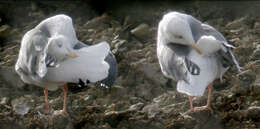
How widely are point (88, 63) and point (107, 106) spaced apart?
1.32ft

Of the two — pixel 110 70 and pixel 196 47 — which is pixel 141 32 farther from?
pixel 196 47

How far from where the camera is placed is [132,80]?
3.06m

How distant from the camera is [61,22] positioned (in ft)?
9.09

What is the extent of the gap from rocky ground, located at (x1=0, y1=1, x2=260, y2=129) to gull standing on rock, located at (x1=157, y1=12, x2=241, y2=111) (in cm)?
16

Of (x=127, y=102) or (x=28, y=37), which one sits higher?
(x=28, y=37)

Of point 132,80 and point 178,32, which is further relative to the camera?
point 132,80

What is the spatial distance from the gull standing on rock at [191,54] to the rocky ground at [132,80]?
0.16 meters

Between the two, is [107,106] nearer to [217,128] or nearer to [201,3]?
[217,128]

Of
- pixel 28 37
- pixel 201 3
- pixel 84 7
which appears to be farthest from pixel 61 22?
pixel 201 3

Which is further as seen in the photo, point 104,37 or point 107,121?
point 104,37

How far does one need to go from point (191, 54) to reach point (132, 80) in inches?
22.5

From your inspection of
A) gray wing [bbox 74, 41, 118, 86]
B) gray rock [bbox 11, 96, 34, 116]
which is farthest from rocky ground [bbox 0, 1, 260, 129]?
gray wing [bbox 74, 41, 118, 86]

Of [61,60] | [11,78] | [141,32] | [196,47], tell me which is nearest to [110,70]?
[61,60]

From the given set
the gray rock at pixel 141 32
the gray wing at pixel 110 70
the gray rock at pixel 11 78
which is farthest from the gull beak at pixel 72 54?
the gray rock at pixel 141 32
